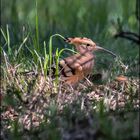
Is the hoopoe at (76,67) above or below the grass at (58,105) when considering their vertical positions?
above

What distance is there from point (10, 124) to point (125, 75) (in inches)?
48.0

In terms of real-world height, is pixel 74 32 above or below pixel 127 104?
above

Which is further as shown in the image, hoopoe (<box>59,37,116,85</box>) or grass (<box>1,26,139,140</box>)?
hoopoe (<box>59,37,116,85</box>)

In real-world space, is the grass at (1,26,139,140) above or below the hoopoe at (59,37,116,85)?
below

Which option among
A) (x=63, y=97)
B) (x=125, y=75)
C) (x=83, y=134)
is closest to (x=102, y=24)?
(x=125, y=75)

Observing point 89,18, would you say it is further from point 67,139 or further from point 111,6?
point 67,139

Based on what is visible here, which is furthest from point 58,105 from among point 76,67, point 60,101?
point 76,67

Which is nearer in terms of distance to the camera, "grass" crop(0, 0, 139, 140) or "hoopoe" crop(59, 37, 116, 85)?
"grass" crop(0, 0, 139, 140)

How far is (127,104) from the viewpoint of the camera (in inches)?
183

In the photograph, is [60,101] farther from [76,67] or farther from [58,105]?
[76,67]

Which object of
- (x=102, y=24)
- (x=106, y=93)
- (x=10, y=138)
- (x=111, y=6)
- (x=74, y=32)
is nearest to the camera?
(x=10, y=138)

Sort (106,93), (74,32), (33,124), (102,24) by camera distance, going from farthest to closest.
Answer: (102,24) < (74,32) < (106,93) < (33,124)

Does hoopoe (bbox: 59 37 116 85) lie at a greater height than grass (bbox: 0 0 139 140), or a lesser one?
greater

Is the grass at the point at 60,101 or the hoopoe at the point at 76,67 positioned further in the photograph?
the hoopoe at the point at 76,67
